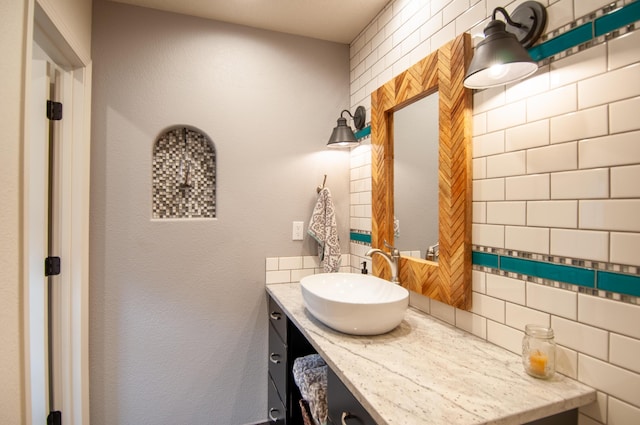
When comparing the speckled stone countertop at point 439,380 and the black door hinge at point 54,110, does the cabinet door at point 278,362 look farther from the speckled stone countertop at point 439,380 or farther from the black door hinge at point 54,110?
the black door hinge at point 54,110

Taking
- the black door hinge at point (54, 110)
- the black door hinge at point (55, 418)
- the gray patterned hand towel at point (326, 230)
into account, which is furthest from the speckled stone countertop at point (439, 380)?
the black door hinge at point (54, 110)

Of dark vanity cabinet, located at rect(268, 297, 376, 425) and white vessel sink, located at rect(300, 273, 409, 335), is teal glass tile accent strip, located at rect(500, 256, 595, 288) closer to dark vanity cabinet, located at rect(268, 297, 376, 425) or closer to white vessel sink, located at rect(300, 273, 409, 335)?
white vessel sink, located at rect(300, 273, 409, 335)

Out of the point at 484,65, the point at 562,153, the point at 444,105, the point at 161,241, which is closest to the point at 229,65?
the point at 161,241

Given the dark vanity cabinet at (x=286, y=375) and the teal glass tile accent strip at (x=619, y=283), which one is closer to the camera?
the teal glass tile accent strip at (x=619, y=283)

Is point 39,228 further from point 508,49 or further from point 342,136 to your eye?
point 508,49

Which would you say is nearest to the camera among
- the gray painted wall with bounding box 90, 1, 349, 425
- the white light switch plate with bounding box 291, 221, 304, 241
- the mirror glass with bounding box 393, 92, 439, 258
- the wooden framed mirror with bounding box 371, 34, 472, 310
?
the wooden framed mirror with bounding box 371, 34, 472, 310

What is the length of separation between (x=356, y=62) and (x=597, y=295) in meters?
1.82

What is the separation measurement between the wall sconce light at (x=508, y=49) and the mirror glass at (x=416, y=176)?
40 centimetres

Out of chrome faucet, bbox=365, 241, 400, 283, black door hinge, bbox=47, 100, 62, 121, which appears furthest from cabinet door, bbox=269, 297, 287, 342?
black door hinge, bbox=47, 100, 62, 121

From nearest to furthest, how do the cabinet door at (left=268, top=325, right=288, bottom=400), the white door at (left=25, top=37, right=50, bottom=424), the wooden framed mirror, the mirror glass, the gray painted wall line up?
the wooden framed mirror → the mirror glass → the white door at (left=25, top=37, right=50, bottom=424) → the cabinet door at (left=268, top=325, right=288, bottom=400) → the gray painted wall

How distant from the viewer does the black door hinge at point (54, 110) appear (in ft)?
5.17

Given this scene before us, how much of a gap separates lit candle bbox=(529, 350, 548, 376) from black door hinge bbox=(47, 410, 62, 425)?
212 cm

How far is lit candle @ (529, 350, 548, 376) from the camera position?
0.91 m

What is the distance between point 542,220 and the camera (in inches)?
39.0
